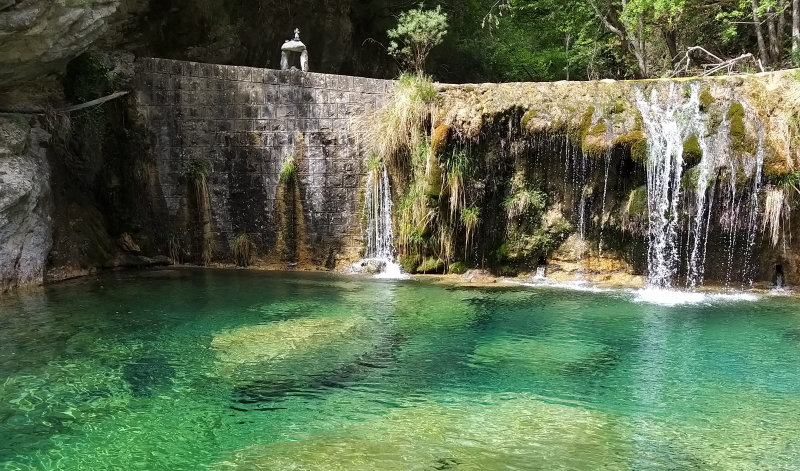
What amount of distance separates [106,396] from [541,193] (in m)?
8.06

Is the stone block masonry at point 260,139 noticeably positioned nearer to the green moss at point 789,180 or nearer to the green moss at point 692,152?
the green moss at point 692,152

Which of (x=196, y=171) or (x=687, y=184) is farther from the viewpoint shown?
(x=196, y=171)

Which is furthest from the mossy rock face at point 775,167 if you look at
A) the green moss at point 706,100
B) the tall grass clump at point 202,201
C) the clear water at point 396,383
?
the tall grass clump at point 202,201

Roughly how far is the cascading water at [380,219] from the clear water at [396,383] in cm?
283

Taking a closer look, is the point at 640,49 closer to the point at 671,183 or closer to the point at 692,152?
the point at 692,152

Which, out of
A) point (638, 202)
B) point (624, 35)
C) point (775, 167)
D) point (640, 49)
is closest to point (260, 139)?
point (638, 202)

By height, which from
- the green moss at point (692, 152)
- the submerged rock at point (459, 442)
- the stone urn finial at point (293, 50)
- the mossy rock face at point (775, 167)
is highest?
the stone urn finial at point (293, 50)

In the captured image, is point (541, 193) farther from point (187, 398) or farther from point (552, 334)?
point (187, 398)

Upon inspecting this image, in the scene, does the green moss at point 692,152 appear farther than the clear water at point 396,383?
Yes

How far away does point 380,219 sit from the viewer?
12.2 m

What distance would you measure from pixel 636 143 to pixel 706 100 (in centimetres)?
135

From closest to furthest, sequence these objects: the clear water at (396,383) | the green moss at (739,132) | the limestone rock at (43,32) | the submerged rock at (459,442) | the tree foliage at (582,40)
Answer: the submerged rock at (459,442) → the clear water at (396,383) → the limestone rock at (43,32) → the green moss at (739,132) → the tree foliage at (582,40)

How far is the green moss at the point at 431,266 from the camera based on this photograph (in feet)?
38.2

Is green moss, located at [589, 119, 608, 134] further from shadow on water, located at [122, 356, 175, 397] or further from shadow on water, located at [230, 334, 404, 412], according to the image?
shadow on water, located at [122, 356, 175, 397]
